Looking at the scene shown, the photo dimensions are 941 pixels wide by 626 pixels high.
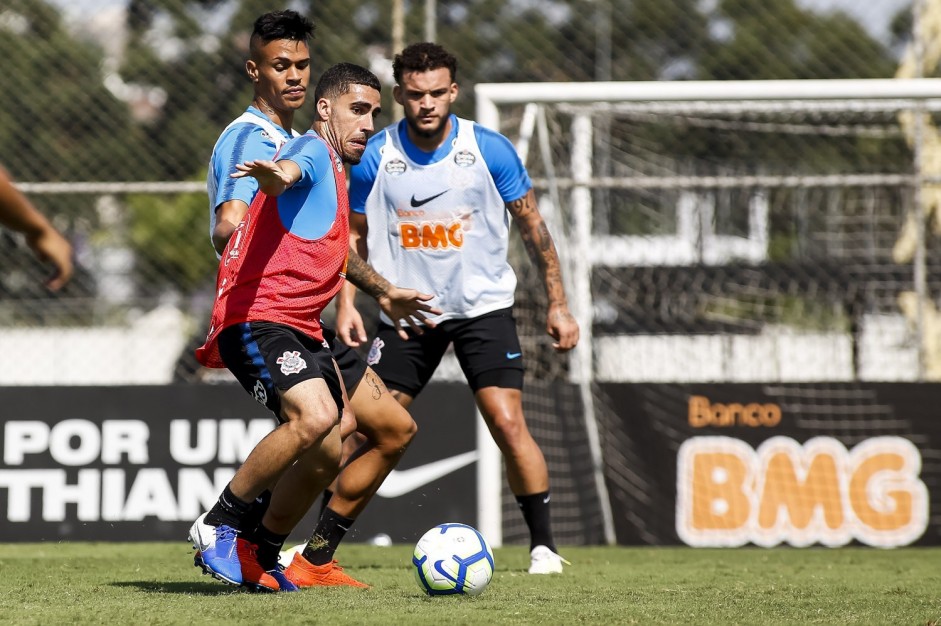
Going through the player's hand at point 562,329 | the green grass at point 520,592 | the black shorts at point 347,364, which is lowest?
the green grass at point 520,592

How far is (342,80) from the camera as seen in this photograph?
4832 millimetres

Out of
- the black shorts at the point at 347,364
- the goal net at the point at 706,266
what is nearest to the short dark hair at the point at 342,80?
the black shorts at the point at 347,364

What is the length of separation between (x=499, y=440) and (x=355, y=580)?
96 centimetres

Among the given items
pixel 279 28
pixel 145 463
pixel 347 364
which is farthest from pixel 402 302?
pixel 145 463

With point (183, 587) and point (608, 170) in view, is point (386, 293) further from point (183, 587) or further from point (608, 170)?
point (608, 170)

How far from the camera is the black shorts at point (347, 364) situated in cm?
503

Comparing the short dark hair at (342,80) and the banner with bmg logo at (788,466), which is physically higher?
the short dark hair at (342,80)

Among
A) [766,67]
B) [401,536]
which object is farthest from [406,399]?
[766,67]

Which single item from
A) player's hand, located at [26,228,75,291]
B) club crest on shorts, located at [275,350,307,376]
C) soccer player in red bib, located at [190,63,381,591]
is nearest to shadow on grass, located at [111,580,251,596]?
soccer player in red bib, located at [190,63,381,591]

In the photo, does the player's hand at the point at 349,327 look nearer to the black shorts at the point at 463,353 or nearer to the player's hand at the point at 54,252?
the black shorts at the point at 463,353

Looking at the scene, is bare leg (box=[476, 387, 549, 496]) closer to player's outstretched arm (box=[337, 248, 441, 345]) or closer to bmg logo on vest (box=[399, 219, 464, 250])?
bmg logo on vest (box=[399, 219, 464, 250])

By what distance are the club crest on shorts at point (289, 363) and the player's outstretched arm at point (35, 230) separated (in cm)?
137

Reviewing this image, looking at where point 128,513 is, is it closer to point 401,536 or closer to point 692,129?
point 401,536

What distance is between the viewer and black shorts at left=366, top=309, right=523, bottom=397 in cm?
590
